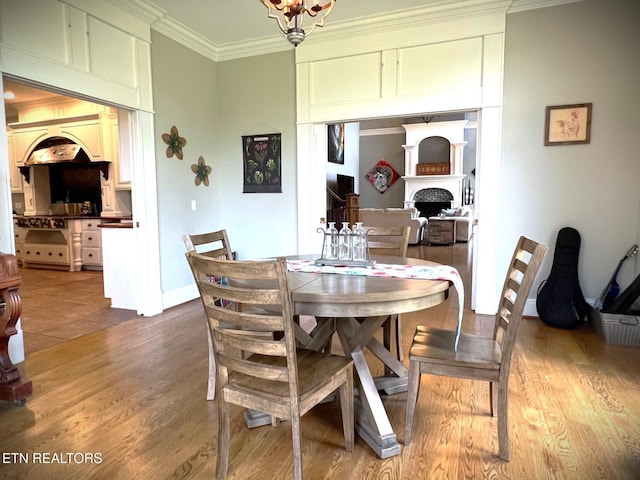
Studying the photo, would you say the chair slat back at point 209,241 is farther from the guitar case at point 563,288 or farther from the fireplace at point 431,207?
the fireplace at point 431,207

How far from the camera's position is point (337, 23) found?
394 cm

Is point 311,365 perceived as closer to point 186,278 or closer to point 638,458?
point 638,458

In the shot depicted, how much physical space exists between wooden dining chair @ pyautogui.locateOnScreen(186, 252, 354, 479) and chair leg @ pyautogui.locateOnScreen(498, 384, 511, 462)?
64cm

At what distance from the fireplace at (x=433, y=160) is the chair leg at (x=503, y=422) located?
9.82 metres

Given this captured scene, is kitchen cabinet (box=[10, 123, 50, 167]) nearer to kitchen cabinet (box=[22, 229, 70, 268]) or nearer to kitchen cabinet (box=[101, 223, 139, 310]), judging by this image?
kitchen cabinet (box=[22, 229, 70, 268])

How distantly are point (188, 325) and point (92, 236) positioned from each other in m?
3.55

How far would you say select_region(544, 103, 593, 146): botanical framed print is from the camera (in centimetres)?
340

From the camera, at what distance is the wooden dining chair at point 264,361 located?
1.30 metres

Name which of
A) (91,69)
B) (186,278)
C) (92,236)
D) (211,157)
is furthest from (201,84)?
(92,236)

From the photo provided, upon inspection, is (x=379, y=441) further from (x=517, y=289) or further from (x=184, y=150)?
(x=184, y=150)

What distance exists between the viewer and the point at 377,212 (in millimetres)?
8492

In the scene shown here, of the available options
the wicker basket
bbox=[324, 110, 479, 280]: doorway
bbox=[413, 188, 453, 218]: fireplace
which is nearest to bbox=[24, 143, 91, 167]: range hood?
bbox=[324, 110, 479, 280]: doorway

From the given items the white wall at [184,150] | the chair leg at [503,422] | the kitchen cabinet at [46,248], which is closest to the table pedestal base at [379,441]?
the chair leg at [503,422]

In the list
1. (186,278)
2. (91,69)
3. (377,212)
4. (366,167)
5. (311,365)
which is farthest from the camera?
(366,167)
